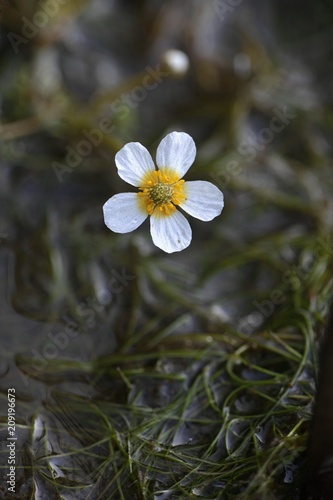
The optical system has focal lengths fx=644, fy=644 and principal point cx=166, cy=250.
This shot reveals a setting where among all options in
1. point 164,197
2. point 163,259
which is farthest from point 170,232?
point 163,259

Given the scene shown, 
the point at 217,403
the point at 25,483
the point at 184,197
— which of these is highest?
the point at 184,197

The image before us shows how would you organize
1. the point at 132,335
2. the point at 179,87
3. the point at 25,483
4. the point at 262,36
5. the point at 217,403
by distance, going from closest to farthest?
the point at 25,483, the point at 217,403, the point at 132,335, the point at 179,87, the point at 262,36

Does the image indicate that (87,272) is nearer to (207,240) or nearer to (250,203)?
(207,240)

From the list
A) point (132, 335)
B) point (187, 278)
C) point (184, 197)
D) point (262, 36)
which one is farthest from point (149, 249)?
point (262, 36)

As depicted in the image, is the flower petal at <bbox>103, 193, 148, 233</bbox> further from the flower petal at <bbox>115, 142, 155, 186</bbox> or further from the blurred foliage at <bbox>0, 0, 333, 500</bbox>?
the blurred foliage at <bbox>0, 0, 333, 500</bbox>

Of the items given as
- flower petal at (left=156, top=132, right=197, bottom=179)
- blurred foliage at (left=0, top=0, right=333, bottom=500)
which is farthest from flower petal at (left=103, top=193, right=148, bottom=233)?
blurred foliage at (left=0, top=0, right=333, bottom=500)

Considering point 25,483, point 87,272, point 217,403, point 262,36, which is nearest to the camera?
point 25,483

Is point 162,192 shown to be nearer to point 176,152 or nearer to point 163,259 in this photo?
point 176,152
